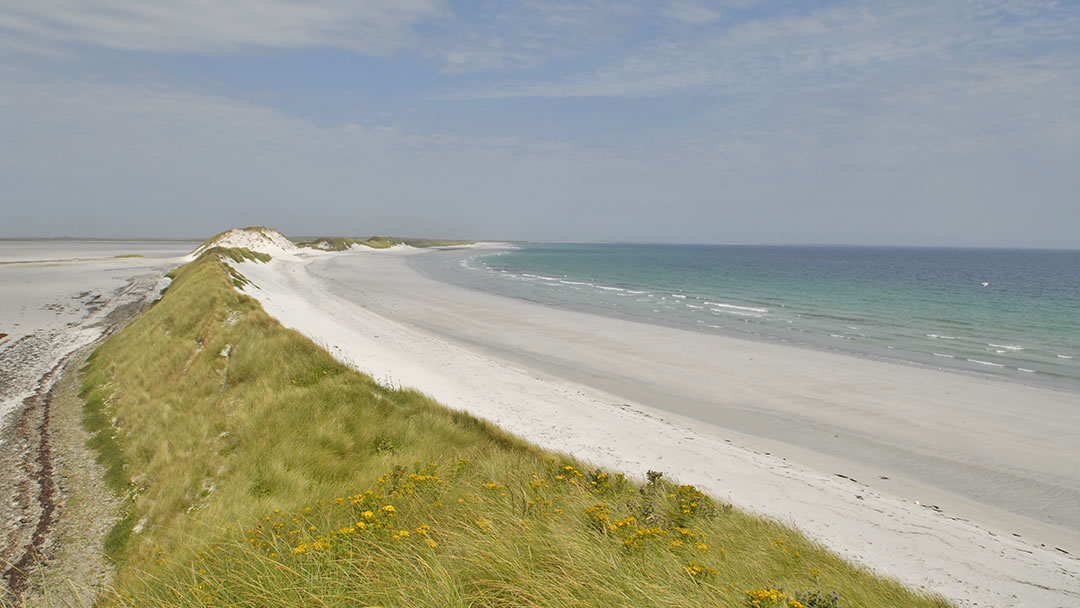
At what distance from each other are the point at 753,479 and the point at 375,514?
25.2 feet

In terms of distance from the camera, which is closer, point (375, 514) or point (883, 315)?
point (375, 514)

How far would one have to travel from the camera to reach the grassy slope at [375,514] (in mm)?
4004

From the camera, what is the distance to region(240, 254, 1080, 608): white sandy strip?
7.23m

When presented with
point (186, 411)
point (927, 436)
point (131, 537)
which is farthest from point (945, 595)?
point (186, 411)

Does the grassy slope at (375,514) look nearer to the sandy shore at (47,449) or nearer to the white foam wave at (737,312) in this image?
the sandy shore at (47,449)

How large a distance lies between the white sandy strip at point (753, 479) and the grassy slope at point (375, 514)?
1.75 m

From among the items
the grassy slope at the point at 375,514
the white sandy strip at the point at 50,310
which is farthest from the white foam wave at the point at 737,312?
the white sandy strip at the point at 50,310

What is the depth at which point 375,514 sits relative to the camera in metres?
5.17

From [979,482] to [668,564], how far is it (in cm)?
995

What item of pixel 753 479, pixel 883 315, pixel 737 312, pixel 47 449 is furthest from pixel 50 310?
pixel 883 315

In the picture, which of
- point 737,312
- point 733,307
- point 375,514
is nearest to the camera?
point 375,514

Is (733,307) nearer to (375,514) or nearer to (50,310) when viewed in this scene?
(375,514)

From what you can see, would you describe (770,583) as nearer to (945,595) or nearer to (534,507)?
(534,507)

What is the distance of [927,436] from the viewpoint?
516 inches
